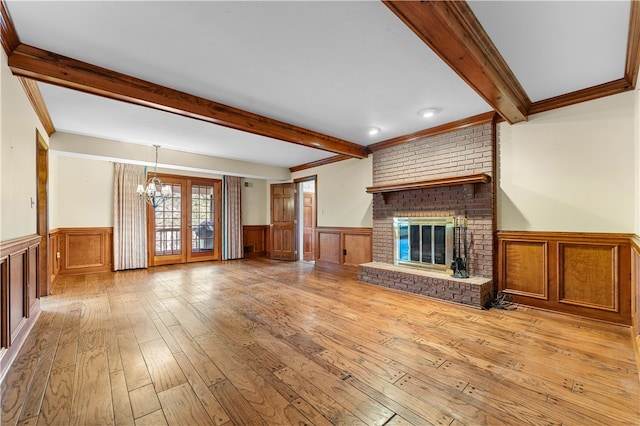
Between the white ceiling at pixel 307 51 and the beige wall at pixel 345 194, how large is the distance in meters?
1.86

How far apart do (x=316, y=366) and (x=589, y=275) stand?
309cm

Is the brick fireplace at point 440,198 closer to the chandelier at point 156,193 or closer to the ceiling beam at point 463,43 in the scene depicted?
the ceiling beam at point 463,43

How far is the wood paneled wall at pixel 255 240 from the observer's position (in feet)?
25.5

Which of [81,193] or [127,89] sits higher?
[127,89]

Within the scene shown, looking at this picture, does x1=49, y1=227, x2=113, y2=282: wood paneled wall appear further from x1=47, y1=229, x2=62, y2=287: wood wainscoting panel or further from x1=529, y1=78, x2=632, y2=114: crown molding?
x1=529, y1=78, x2=632, y2=114: crown molding

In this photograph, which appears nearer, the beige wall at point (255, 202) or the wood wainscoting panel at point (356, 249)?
the wood wainscoting panel at point (356, 249)

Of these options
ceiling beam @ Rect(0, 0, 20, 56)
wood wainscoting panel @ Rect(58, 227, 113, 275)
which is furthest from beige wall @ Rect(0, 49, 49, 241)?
wood wainscoting panel @ Rect(58, 227, 113, 275)

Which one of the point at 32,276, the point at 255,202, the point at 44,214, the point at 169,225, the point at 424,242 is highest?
the point at 255,202

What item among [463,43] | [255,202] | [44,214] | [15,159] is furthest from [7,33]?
[255,202]

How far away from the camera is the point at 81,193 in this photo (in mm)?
5375

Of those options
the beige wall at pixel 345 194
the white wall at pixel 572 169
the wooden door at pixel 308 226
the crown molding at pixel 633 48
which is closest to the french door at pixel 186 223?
the wooden door at pixel 308 226

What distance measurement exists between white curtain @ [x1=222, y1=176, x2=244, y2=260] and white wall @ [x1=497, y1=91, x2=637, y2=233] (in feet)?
19.1

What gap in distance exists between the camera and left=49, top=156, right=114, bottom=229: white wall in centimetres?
514

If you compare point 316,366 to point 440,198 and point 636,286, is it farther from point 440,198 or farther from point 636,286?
point 440,198
